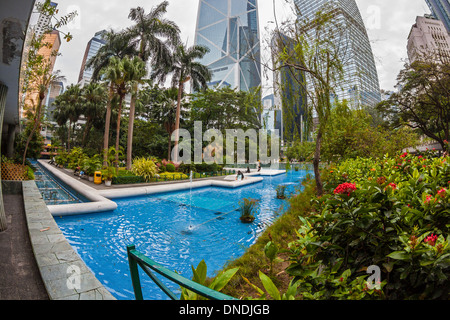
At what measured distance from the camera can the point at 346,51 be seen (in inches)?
206

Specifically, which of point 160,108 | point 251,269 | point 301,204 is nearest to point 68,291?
point 251,269

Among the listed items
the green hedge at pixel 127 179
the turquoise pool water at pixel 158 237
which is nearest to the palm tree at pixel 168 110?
the green hedge at pixel 127 179

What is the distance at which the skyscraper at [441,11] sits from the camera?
27959 mm

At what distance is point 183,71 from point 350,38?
1877 cm

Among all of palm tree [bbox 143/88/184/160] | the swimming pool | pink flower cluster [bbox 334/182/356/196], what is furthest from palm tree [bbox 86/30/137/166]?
pink flower cluster [bbox 334/182/356/196]

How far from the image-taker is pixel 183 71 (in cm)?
2128

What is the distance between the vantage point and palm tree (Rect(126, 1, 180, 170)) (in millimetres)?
17438

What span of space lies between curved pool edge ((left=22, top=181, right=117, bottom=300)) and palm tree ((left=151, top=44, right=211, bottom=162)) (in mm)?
17247

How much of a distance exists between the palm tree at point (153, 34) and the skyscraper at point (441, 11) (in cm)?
3680

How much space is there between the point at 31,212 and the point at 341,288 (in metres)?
6.81

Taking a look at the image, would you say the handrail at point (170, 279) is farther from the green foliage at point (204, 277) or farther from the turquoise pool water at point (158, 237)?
the turquoise pool water at point (158, 237)

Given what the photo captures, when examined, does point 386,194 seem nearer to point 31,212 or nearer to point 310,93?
point 310,93

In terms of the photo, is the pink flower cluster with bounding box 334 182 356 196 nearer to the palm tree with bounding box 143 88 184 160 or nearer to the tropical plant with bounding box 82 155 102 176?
the tropical plant with bounding box 82 155 102 176

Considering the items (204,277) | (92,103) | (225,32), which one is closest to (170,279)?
(204,277)
